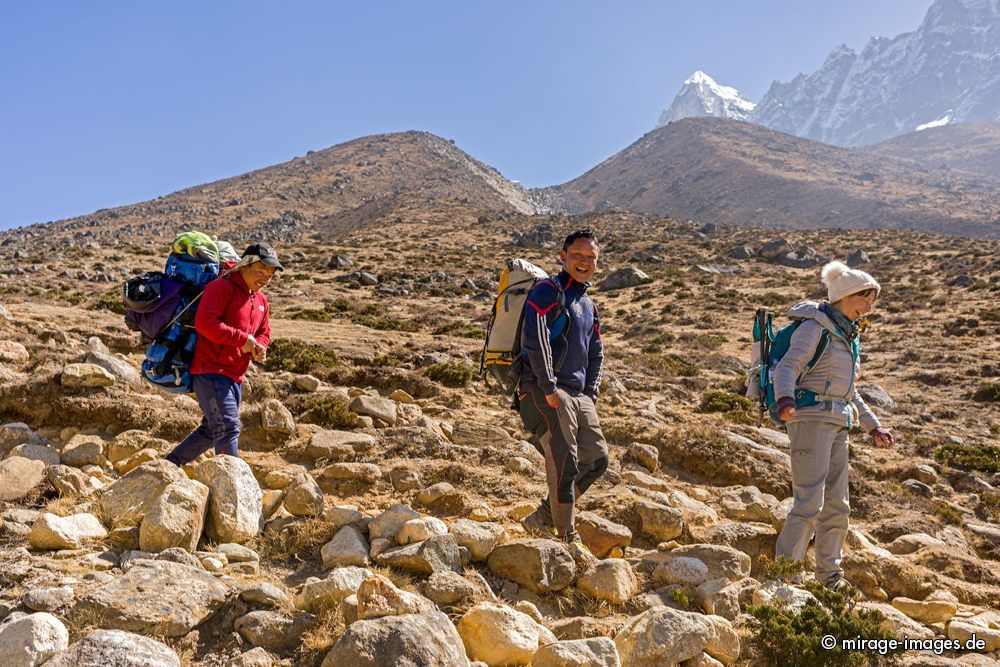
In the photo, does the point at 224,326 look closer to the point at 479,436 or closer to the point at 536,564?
the point at 536,564

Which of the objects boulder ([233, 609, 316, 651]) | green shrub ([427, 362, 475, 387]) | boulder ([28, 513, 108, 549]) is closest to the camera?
boulder ([233, 609, 316, 651])

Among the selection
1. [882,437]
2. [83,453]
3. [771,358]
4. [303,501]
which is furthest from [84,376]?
[882,437]

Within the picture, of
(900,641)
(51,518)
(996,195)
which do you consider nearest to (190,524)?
(51,518)

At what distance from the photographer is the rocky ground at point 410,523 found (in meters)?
2.62

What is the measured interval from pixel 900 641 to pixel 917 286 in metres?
33.3

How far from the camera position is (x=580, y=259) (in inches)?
162

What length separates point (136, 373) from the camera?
22.3 ft

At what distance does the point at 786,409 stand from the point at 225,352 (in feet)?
12.1

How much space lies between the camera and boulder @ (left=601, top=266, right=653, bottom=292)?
33.5 meters

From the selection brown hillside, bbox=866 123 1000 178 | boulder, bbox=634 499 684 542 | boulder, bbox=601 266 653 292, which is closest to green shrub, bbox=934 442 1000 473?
boulder, bbox=634 499 684 542

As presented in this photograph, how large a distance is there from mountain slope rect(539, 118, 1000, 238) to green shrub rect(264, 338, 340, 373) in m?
82.5

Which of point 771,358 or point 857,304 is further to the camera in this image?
point 771,358

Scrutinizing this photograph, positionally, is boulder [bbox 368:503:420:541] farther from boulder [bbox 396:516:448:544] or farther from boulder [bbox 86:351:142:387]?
boulder [bbox 86:351:142:387]

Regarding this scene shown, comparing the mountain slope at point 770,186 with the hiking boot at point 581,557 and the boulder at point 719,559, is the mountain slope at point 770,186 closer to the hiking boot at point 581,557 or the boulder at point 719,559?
the boulder at point 719,559
